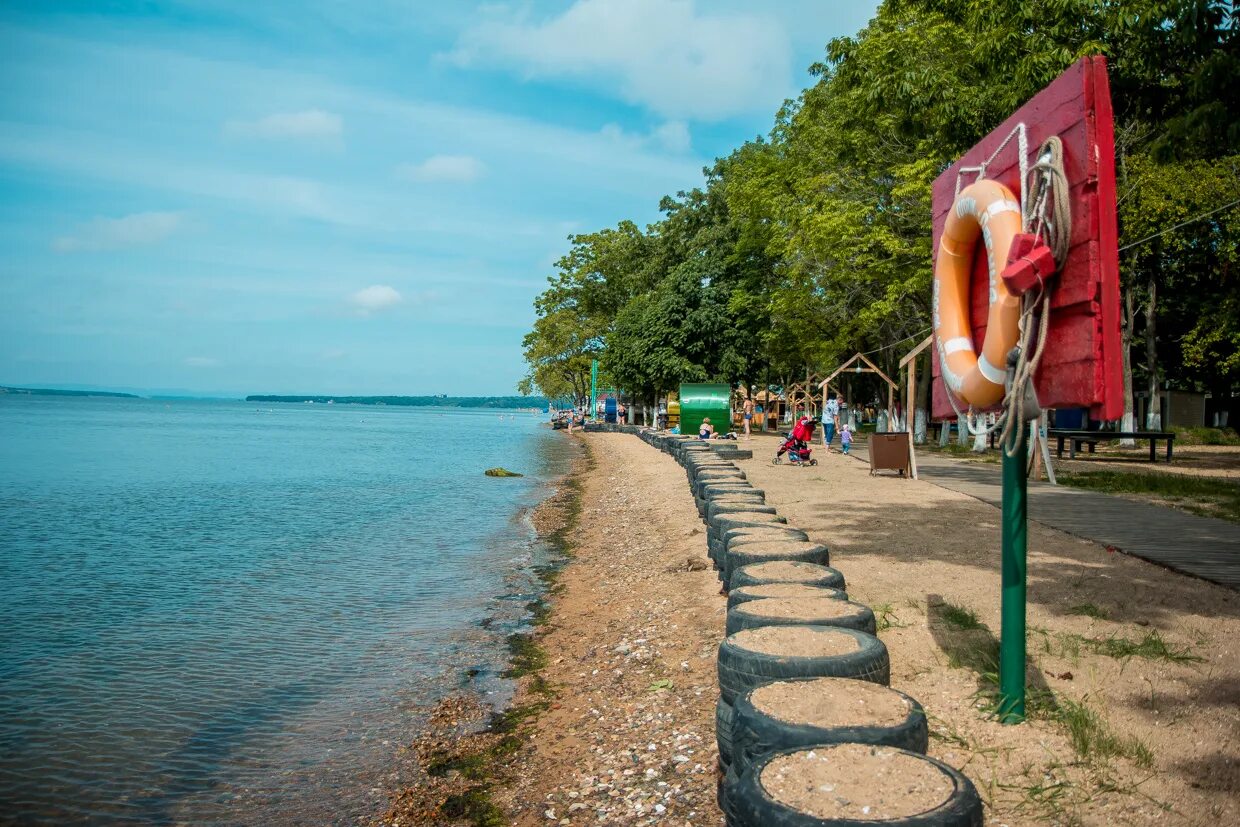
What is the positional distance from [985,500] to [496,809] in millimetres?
11788

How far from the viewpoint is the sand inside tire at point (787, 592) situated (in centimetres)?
599

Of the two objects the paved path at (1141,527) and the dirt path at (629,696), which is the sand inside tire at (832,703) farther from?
the paved path at (1141,527)

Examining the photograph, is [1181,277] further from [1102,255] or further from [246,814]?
[246,814]

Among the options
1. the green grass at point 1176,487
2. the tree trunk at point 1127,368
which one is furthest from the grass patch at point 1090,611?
the tree trunk at point 1127,368

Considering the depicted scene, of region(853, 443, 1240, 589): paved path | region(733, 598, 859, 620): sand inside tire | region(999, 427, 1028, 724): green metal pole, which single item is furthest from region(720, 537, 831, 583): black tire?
region(853, 443, 1240, 589): paved path

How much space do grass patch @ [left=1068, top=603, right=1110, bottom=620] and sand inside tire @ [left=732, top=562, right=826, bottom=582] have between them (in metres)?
2.11

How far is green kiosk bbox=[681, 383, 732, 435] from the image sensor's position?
3516 centimetres

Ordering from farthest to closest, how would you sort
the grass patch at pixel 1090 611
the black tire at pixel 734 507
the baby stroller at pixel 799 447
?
the baby stroller at pixel 799 447 → the black tire at pixel 734 507 → the grass patch at pixel 1090 611

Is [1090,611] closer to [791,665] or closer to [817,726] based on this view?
[791,665]

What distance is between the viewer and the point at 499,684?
291 inches

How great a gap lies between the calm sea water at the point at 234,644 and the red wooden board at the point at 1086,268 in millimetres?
4527

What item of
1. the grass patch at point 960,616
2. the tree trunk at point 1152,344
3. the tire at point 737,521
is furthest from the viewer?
the tree trunk at point 1152,344

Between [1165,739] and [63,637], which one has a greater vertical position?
[1165,739]

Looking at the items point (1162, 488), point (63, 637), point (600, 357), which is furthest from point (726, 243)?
point (63, 637)
